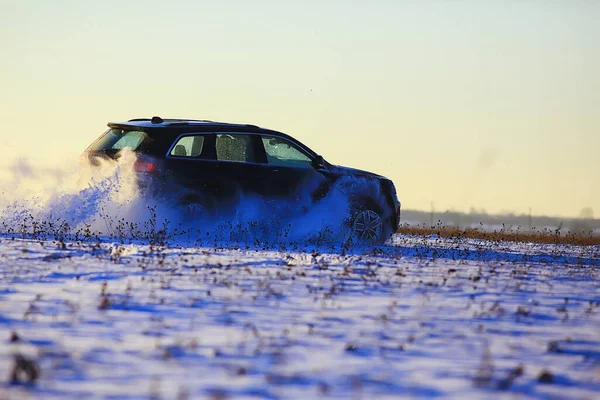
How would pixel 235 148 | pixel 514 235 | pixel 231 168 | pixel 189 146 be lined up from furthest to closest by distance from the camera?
pixel 514 235 < pixel 235 148 < pixel 231 168 < pixel 189 146

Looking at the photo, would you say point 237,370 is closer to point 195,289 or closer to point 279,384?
point 279,384

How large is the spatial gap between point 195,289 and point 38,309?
1607mm

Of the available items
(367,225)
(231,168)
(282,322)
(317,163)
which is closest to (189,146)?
(231,168)

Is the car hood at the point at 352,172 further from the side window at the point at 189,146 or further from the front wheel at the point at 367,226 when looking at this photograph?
the side window at the point at 189,146

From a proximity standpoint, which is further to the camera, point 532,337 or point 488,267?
point 488,267

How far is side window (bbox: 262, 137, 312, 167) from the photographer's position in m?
14.2

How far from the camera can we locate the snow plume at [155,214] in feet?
43.4

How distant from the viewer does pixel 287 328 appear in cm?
658

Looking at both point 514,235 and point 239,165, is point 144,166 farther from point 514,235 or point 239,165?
point 514,235


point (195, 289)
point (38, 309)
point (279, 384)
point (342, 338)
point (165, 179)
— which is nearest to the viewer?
point (279, 384)

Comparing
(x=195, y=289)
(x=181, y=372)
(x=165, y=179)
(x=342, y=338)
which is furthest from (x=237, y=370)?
(x=165, y=179)

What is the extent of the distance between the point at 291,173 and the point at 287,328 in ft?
25.6

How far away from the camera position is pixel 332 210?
1459 centimetres

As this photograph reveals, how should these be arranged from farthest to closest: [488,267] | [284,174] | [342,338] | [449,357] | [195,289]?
[284,174], [488,267], [195,289], [342,338], [449,357]
